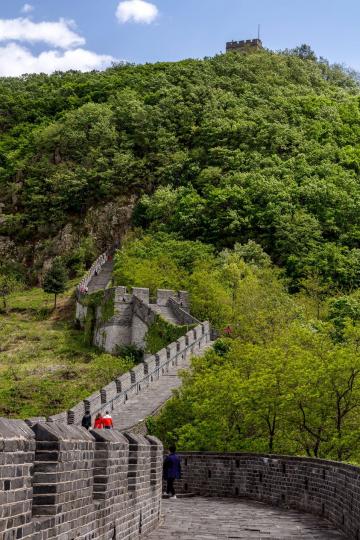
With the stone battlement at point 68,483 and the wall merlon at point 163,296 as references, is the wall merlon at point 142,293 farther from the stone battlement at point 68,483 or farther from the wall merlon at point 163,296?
the stone battlement at point 68,483

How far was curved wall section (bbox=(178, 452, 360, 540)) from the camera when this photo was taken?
1573cm

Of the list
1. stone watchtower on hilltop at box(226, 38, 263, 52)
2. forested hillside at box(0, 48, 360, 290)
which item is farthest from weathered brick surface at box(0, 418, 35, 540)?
stone watchtower on hilltop at box(226, 38, 263, 52)

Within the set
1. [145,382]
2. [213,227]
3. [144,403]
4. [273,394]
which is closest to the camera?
[273,394]

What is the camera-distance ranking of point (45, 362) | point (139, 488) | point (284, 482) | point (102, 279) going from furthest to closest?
point (102, 279)
point (45, 362)
point (284, 482)
point (139, 488)

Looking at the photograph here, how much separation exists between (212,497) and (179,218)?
50817 mm

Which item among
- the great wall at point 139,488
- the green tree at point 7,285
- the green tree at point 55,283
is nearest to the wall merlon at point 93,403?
the great wall at point 139,488

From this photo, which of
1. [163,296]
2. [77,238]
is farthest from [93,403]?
[77,238]

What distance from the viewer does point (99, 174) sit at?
86188mm

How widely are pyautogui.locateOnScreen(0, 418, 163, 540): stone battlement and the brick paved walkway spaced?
1.43 m

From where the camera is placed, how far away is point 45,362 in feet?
172

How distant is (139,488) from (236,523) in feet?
11.1

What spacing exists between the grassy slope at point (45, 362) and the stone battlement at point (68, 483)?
29504mm

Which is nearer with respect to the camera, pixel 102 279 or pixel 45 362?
pixel 45 362

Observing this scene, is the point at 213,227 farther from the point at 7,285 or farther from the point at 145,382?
the point at 145,382
